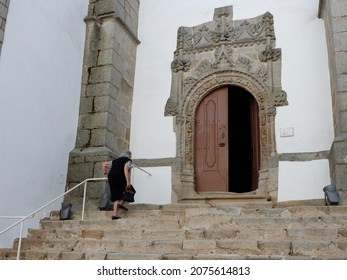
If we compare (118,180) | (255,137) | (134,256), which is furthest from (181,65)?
(134,256)

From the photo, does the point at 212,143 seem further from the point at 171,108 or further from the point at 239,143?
the point at 239,143

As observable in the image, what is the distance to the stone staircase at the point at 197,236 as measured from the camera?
12.8ft

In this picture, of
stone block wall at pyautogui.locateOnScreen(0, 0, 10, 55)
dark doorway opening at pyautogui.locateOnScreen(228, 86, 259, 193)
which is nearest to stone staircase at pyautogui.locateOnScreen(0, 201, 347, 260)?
stone block wall at pyautogui.locateOnScreen(0, 0, 10, 55)

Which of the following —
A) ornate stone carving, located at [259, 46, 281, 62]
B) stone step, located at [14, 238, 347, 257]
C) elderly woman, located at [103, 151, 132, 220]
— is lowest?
stone step, located at [14, 238, 347, 257]

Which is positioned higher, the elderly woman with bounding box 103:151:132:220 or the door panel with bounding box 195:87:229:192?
the door panel with bounding box 195:87:229:192

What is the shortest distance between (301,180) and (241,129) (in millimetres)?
3375

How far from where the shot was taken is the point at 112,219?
537cm

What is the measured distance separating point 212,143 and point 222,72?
1.29 metres

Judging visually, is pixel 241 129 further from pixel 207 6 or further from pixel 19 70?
pixel 19 70

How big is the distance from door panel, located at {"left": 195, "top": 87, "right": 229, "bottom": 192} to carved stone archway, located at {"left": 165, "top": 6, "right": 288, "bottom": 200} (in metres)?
0.15

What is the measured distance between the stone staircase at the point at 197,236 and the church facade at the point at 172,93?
1.03 meters

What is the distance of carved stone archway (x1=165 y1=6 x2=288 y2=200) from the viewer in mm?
7105

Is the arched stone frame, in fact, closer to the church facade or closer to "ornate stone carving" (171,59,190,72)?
the church facade

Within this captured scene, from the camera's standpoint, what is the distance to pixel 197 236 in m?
4.48
